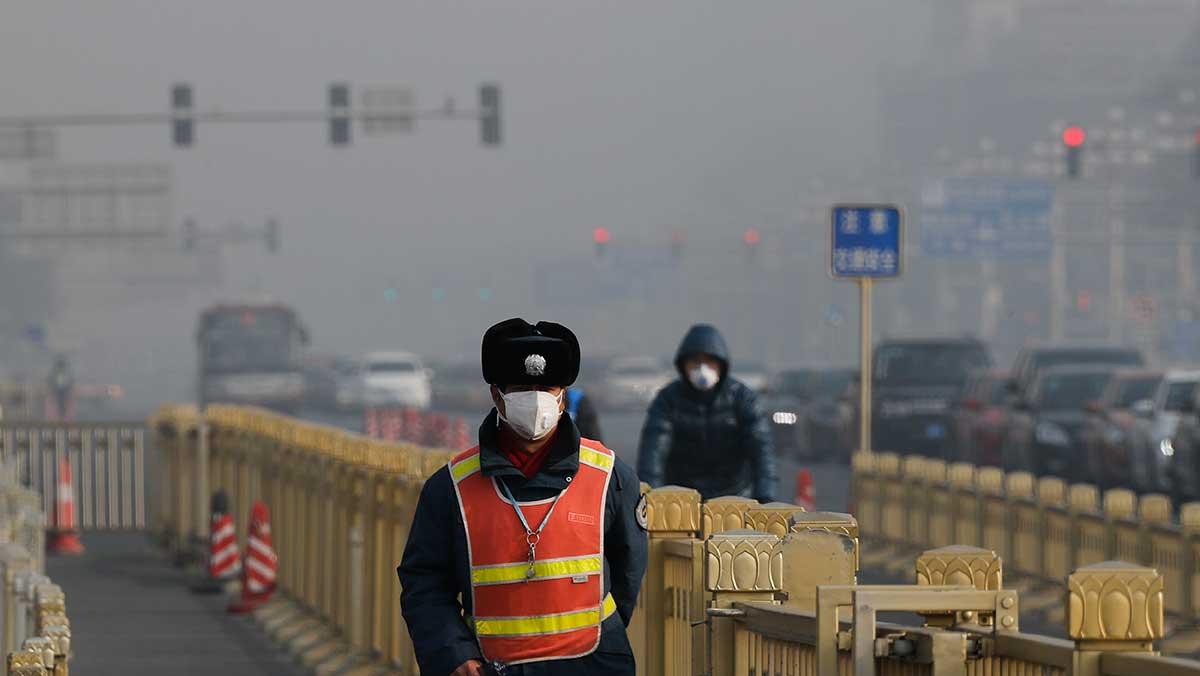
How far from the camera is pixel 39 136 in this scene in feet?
265

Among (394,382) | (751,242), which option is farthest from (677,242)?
(394,382)

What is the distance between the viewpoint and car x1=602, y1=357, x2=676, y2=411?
226ft

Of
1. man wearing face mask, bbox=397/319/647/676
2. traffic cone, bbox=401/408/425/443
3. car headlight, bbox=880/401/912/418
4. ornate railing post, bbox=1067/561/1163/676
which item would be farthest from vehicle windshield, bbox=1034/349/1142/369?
ornate railing post, bbox=1067/561/1163/676

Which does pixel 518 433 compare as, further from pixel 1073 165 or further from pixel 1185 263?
pixel 1185 263

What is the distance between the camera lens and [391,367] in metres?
68.2

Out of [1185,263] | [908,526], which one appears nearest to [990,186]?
[1185,263]

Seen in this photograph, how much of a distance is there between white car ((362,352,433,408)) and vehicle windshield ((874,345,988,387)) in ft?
96.0

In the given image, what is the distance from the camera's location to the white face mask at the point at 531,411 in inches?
224

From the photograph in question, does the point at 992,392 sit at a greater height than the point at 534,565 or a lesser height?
lesser

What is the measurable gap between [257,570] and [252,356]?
44.7 metres

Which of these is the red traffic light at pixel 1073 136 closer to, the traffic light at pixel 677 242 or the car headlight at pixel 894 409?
the car headlight at pixel 894 409

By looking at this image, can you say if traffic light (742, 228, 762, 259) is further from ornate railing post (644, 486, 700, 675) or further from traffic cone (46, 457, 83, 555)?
ornate railing post (644, 486, 700, 675)

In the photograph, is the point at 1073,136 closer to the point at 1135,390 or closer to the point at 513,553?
the point at 1135,390

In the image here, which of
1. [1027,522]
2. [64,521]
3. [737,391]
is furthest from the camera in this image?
[64,521]
